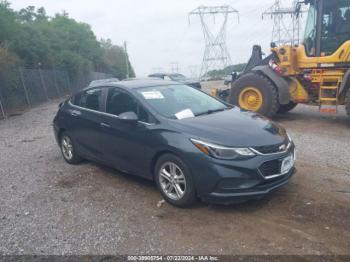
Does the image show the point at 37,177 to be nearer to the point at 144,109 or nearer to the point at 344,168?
the point at 144,109

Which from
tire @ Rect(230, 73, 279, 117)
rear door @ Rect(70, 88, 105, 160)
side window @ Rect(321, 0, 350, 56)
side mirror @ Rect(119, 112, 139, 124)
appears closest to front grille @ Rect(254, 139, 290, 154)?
side mirror @ Rect(119, 112, 139, 124)

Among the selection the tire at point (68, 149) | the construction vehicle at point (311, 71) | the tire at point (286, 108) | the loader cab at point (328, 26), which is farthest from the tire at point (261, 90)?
the tire at point (68, 149)

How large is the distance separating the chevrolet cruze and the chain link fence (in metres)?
11.5

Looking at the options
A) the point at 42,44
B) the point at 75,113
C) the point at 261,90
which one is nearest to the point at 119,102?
the point at 75,113

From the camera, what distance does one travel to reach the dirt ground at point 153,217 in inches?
136

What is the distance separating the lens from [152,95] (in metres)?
5.00

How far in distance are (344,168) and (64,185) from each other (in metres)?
4.47

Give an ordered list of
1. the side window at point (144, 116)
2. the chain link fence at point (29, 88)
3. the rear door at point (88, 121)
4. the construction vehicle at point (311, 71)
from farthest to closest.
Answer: the chain link fence at point (29, 88), the construction vehicle at point (311, 71), the rear door at point (88, 121), the side window at point (144, 116)

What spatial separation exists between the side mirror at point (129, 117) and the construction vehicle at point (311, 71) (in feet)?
19.6

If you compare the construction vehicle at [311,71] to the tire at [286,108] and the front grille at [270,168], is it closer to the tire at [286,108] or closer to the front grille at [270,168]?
the tire at [286,108]

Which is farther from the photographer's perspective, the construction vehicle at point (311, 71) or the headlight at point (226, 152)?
the construction vehicle at point (311, 71)

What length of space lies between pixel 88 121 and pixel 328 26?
7.24m

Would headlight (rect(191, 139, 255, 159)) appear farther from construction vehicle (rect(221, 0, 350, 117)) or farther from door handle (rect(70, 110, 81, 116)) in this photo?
construction vehicle (rect(221, 0, 350, 117))

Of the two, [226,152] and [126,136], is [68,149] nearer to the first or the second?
[126,136]
